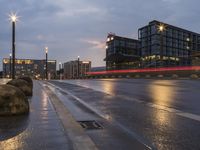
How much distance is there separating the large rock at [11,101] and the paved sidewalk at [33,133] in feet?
1.38

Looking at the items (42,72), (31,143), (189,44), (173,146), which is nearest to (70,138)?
(31,143)

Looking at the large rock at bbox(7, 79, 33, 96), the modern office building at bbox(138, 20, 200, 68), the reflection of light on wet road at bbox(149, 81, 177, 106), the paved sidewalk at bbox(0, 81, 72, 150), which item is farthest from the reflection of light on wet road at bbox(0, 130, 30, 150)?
the modern office building at bbox(138, 20, 200, 68)

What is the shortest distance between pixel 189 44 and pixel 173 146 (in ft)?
436

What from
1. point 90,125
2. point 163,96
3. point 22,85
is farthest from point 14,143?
point 163,96

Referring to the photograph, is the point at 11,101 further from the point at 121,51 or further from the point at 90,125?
the point at 121,51

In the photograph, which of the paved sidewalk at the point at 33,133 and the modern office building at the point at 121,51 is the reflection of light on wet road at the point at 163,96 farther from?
the modern office building at the point at 121,51

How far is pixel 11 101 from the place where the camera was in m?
10.5

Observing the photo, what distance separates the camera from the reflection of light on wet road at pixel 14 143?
630 cm

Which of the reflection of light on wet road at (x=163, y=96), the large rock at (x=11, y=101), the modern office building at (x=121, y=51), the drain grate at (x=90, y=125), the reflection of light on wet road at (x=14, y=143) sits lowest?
Result: the drain grate at (x=90, y=125)

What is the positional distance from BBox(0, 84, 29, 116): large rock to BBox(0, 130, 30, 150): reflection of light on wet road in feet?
9.63

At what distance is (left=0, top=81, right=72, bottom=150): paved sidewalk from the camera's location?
6456mm

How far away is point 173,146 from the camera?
6.75 metres

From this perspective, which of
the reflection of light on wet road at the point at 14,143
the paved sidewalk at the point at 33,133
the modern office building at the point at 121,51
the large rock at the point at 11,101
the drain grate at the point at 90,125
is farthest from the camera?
the modern office building at the point at 121,51

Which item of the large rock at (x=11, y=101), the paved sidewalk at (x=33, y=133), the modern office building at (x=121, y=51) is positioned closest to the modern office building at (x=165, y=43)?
the modern office building at (x=121, y=51)
